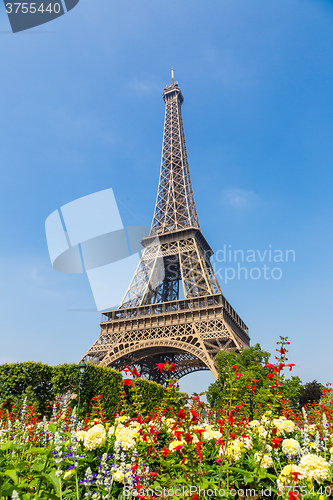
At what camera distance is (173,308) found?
121 feet

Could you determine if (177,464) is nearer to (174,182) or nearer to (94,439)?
(94,439)

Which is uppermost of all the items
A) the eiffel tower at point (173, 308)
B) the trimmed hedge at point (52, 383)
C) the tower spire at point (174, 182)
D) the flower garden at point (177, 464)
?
the tower spire at point (174, 182)

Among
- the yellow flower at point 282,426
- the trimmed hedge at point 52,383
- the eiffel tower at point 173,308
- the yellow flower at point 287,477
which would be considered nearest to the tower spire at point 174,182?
the eiffel tower at point 173,308

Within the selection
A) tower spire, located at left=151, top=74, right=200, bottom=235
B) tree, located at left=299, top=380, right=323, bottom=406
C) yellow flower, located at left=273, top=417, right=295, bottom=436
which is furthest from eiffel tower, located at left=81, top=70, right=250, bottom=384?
yellow flower, located at left=273, top=417, right=295, bottom=436

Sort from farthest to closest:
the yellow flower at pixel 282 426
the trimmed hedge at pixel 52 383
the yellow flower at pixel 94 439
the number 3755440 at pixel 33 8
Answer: the trimmed hedge at pixel 52 383, the number 3755440 at pixel 33 8, the yellow flower at pixel 282 426, the yellow flower at pixel 94 439

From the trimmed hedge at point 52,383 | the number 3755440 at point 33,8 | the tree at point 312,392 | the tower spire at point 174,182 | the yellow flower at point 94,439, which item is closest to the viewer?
the yellow flower at point 94,439

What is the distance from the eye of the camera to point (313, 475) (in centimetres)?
331

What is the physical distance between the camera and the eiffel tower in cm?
3136

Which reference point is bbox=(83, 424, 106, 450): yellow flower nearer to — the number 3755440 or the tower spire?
the number 3755440

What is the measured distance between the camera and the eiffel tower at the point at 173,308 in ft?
103

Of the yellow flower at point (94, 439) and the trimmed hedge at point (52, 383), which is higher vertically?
the trimmed hedge at point (52, 383)

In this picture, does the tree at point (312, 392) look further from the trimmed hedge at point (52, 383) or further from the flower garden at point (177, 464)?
the flower garden at point (177, 464)

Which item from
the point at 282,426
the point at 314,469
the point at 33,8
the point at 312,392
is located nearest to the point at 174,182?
the point at 312,392

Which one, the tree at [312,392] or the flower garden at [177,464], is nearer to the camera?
the flower garden at [177,464]
